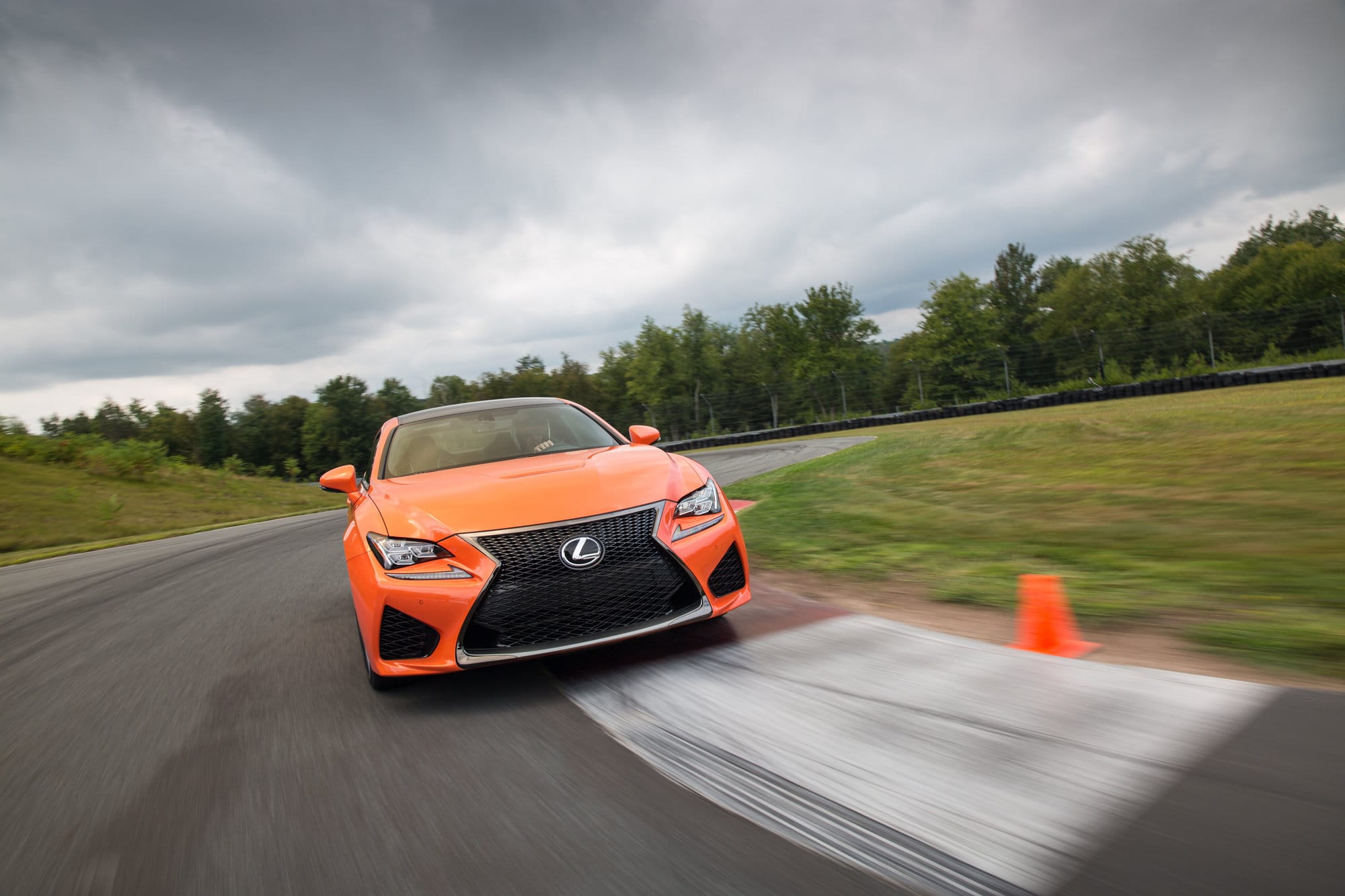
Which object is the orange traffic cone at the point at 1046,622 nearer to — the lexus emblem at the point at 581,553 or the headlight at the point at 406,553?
the lexus emblem at the point at 581,553

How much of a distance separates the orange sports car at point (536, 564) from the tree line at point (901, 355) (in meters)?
6.68

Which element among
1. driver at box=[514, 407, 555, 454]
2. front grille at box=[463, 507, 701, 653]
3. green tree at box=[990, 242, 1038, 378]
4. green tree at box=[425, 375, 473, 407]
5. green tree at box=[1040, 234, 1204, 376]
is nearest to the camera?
front grille at box=[463, 507, 701, 653]

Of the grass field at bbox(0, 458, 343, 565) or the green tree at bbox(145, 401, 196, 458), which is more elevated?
the green tree at bbox(145, 401, 196, 458)

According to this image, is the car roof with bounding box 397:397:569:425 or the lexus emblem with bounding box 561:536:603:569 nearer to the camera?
the lexus emblem with bounding box 561:536:603:569

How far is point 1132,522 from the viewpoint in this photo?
17.6 ft

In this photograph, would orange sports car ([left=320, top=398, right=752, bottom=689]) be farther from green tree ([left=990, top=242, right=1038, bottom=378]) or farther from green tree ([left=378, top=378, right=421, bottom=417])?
green tree ([left=378, top=378, right=421, bottom=417])

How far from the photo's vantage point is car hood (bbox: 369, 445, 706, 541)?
3.20 m

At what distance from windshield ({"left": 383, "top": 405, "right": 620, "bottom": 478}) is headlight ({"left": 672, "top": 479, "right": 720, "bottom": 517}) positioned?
1118 millimetres

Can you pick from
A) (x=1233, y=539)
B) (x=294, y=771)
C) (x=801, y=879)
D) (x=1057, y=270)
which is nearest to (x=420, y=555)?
(x=294, y=771)

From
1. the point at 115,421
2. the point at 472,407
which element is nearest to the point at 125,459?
the point at 472,407

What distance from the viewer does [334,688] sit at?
3.68 m

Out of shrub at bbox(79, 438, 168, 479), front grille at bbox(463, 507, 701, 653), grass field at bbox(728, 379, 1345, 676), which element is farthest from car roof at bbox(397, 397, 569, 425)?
shrub at bbox(79, 438, 168, 479)

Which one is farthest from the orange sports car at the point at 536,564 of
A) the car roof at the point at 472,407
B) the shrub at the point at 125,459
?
the shrub at the point at 125,459

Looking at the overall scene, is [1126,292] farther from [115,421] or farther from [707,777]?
[115,421]
